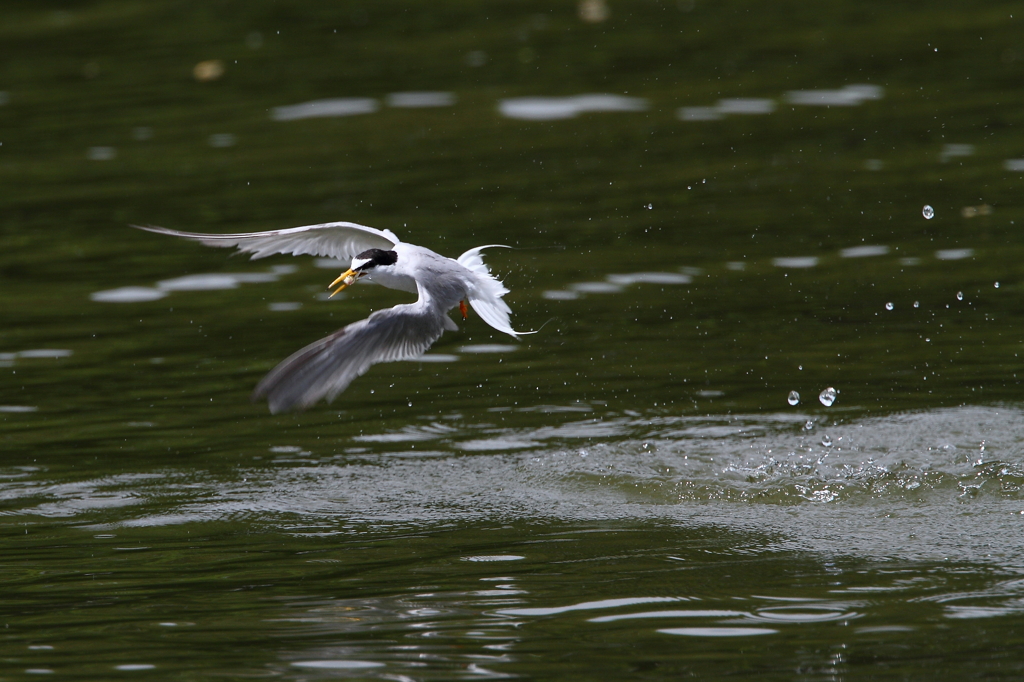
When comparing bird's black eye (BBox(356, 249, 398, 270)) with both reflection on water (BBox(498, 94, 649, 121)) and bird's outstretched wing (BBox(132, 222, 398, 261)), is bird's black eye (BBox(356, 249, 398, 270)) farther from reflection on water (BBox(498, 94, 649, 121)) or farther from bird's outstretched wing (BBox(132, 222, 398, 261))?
reflection on water (BBox(498, 94, 649, 121))

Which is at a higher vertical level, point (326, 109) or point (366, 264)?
point (326, 109)

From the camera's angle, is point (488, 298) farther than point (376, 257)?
Yes

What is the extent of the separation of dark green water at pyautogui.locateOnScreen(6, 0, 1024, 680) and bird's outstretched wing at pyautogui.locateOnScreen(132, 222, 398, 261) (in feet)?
3.18

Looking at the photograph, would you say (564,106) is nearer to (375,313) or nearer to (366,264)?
(366,264)

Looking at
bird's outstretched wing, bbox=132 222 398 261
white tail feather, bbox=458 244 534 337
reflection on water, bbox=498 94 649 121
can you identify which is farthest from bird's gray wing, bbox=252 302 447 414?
reflection on water, bbox=498 94 649 121

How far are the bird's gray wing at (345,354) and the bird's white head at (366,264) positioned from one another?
28 centimetres

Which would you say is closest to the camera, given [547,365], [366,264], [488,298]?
[366,264]

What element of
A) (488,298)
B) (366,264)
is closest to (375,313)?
(366,264)

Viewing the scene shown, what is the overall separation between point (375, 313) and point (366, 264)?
0.39m

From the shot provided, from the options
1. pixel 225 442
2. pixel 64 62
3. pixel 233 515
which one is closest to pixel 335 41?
pixel 64 62

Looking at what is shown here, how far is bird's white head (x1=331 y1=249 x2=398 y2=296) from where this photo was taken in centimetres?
614

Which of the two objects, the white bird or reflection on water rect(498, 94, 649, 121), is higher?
reflection on water rect(498, 94, 649, 121)

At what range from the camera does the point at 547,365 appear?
8.35 m

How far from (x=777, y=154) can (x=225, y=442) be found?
631 centimetres
